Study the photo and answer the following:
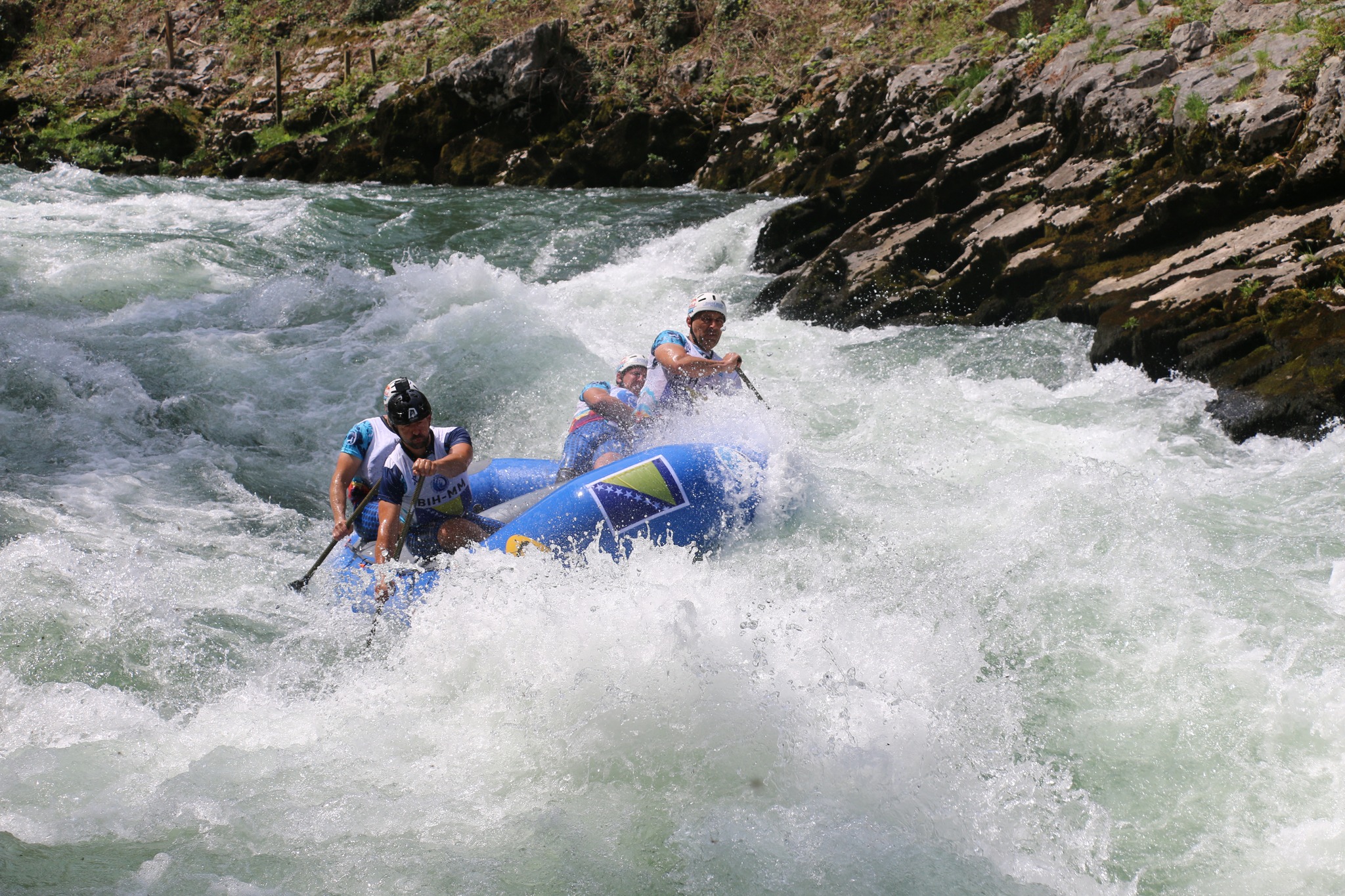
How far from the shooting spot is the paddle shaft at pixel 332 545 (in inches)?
196

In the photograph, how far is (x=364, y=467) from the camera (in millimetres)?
5410

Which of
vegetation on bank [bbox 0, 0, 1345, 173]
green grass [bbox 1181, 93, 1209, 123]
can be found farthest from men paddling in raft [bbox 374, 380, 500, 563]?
vegetation on bank [bbox 0, 0, 1345, 173]

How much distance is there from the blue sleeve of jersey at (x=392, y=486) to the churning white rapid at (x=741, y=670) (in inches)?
25.2

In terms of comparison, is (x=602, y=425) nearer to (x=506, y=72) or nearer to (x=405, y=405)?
(x=405, y=405)

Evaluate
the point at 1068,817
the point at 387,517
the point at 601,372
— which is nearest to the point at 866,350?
the point at 601,372

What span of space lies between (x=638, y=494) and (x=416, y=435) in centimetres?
117

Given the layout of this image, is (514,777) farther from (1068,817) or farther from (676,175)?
(676,175)

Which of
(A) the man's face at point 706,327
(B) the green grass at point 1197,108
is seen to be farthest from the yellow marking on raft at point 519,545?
(B) the green grass at point 1197,108

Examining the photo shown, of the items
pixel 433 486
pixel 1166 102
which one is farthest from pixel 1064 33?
pixel 433 486

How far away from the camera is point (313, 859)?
3160mm

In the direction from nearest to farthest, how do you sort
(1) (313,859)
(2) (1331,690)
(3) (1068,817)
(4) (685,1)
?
1. (1) (313,859)
2. (3) (1068,817)
3. (2) (1331,690)
4. (4) (685,1)

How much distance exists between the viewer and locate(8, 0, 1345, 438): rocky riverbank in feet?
22.7

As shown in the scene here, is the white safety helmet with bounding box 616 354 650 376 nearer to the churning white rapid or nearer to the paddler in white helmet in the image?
the paddler in white helmet

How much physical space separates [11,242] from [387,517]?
7.95 m
